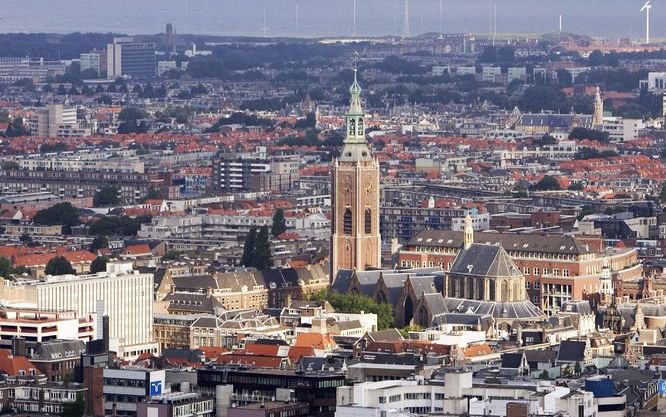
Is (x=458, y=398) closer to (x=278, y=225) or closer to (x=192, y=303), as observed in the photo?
(x=192, y=303)

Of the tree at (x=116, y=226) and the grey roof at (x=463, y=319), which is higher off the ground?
the grey roof at (x=463, y=319)

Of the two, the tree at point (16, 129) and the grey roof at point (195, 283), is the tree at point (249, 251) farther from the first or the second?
the tree at point (16, 129)

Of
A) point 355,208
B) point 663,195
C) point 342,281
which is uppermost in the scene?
point 355,208

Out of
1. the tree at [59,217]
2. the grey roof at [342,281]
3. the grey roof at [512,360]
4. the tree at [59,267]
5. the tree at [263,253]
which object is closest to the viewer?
the grey roof at [512,360]

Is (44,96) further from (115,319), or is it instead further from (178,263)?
(115,319)

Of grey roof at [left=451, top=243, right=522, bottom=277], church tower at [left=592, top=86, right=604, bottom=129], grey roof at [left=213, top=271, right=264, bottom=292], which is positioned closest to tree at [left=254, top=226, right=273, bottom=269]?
grey roof at [left=213, top=271, right=264, bottom=292]

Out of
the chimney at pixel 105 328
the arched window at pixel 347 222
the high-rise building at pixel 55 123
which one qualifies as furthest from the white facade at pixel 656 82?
the chimney at pixel 105 328

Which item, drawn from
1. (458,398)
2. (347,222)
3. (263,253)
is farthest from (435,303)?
(458,398)
